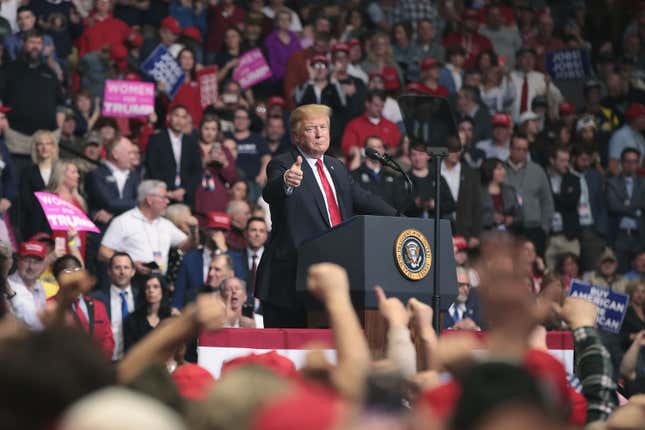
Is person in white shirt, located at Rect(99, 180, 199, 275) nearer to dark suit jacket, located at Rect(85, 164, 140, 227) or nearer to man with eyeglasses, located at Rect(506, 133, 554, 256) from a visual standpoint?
dark suit jacket, located at Rect(85, 164, 140, 227)

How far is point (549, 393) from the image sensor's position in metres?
2.53

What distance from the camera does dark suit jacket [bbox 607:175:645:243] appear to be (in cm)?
1484

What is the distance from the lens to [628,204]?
48.7ft

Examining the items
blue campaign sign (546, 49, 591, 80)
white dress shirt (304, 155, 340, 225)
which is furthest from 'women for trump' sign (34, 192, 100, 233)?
blue campaign sign (546, 49, 591, 80)

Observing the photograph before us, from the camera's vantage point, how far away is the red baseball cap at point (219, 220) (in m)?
11.2

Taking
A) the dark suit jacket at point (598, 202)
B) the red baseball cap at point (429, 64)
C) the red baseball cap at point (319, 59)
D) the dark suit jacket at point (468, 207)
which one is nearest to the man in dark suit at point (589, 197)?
the dark suit jacket at point (598, 202)

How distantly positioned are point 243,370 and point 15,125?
9964 mm

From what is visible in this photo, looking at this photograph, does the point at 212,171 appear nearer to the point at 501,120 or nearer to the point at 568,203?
the point at 501,120

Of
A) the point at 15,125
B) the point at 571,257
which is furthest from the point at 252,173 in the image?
the point at 571,257

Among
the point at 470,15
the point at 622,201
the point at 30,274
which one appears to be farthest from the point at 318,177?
the point at 470,15

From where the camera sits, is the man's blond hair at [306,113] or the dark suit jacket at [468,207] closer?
the man's blond hair at [306,113]

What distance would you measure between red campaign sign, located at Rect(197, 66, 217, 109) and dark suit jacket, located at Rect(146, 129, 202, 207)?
151 cm

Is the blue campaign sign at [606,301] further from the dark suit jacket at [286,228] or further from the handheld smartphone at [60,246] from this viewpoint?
the dark suit jacket at [286,228]

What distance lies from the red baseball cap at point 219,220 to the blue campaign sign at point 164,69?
9.39 ft
